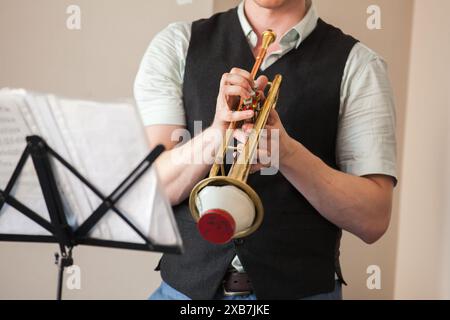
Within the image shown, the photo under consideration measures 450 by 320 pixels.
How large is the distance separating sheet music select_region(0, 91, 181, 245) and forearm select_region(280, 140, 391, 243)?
1.05 ft

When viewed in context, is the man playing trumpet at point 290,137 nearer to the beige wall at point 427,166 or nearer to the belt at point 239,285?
the belt at point 239,285

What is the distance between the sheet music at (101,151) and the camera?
2.57 feet

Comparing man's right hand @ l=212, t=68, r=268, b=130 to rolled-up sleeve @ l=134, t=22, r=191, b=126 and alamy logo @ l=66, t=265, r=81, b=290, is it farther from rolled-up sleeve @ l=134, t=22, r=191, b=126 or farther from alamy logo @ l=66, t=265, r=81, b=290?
alamy logo @ l=66, t=265, r=81, b=290

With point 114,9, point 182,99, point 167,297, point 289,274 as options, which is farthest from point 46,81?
point 289,274

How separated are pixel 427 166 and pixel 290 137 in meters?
0.61

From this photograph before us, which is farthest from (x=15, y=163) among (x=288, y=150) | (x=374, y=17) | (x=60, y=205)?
(x=374, y=17)

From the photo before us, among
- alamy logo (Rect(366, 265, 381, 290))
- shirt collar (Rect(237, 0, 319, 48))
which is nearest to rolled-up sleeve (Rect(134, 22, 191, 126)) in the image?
shirt collar (Rect(237, 0, 319, 48))

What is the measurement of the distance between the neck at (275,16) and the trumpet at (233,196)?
26 centimetres

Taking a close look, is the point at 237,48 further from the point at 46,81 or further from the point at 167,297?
the point at 46,81

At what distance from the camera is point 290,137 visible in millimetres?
1124

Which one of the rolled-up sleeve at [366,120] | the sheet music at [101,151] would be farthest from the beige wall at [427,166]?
the sheet music at [101,151]

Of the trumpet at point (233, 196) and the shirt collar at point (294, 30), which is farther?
the shirt collar at point (294, 30)

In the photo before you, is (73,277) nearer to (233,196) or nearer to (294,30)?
(294,30)

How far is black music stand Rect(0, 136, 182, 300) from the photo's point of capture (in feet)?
2.77
